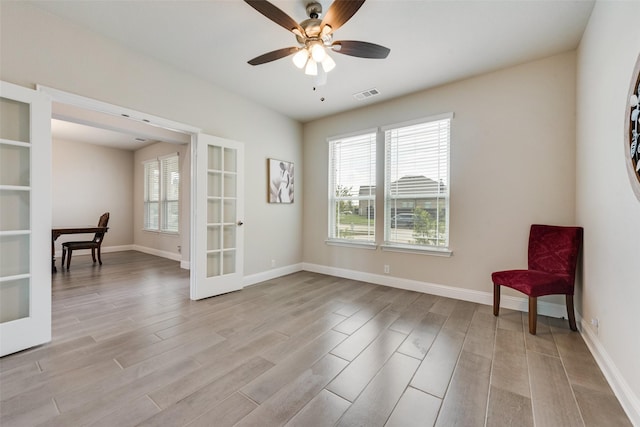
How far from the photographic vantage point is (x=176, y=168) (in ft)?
20.8

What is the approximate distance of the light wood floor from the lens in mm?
1506

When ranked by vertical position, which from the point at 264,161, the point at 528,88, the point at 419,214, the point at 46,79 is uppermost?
the point at 528,88

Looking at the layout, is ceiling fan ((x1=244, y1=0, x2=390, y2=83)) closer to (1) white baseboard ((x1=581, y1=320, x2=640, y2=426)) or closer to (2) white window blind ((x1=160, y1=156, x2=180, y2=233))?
(1) white baseboard ((x1=581, y1=320, x2=640, y2=426))

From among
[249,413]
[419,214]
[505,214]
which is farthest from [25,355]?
[505,214]

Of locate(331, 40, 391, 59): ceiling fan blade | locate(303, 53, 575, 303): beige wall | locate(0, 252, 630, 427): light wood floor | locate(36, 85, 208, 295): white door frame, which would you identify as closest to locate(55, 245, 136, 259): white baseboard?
locate(0, 252, 630, 427): light wood floor

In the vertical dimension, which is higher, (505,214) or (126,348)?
(505,214)

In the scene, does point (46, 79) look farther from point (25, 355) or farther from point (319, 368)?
point (319, 368)

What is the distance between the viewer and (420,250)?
375 centimetres

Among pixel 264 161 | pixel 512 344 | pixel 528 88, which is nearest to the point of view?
pixel 512 344

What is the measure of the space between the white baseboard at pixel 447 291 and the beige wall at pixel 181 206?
3.03 meters

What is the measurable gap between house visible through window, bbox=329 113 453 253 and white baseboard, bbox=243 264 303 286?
946 mm

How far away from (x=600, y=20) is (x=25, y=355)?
5276 mm

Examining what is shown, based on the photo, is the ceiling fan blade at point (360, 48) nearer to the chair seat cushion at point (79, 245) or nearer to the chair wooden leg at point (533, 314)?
the chair wooden leg at point (533, 314)

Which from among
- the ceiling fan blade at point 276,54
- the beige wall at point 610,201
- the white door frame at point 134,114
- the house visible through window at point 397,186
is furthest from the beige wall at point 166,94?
the beige wall at point 610,201
